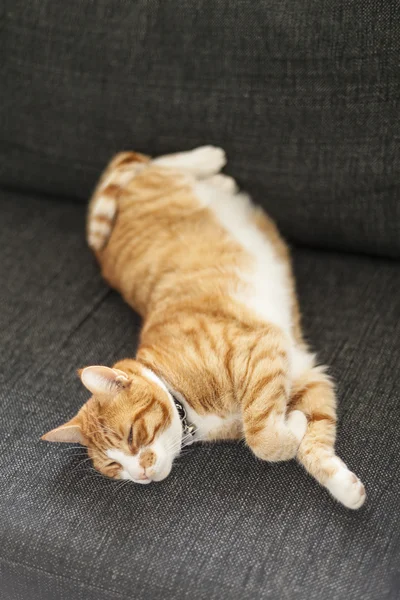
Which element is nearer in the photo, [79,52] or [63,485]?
[63,485]

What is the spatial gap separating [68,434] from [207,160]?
3.19 feet

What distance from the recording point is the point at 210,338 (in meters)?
1.85

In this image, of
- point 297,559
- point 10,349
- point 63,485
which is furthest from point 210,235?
point 297,559

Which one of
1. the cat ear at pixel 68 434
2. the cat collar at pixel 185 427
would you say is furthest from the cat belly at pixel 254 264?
the cat ear at pixel 68 434

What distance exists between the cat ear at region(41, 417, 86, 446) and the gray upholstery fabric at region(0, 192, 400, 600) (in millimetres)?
55

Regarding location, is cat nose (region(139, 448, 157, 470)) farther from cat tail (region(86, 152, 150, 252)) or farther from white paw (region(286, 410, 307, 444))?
cat tail (region(86, 152, 150, 252))

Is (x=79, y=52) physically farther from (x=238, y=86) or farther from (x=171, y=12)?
(x=238, y=86)

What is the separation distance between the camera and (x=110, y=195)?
90.2 inches

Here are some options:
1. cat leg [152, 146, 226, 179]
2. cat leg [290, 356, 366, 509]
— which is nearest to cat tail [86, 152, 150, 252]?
cat leg [152, 146, 226, 179]

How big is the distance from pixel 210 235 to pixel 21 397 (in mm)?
737

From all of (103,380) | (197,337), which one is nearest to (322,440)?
(197,337)

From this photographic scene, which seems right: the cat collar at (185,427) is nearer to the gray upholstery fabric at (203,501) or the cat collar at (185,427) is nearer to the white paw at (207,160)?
the gray upholstery fabric at (203,501)

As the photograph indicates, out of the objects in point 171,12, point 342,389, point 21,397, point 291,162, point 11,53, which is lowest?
point 21,397

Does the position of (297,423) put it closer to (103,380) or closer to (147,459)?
(147,459)
